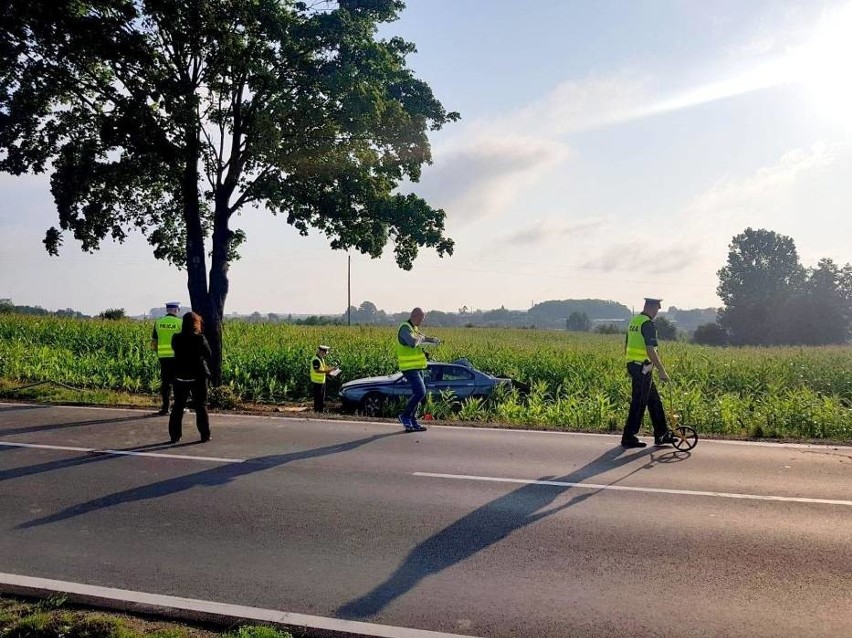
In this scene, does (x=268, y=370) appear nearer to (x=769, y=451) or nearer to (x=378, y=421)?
(x=378, y=421)

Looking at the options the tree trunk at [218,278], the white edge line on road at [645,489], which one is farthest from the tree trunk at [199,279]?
the white edge line on road at [645,489]

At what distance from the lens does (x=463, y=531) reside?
5.66 metres

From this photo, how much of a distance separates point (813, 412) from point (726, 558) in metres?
7.96

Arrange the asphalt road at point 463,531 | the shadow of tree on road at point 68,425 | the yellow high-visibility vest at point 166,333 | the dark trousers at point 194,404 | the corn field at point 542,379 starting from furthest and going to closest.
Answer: the corn field at point 542,379 < the yellow high-visibility vest at point 166,333 < the shadow of tree on road at point 68,425 < the dark trousers at point 194,404 < the asphalt road at point 463,531

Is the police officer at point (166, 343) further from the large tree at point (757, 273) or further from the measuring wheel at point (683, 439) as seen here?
the large tree at point (757, 273)

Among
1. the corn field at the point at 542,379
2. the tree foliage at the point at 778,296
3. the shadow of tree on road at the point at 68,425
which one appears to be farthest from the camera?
the tree foliage at the point at 778,296

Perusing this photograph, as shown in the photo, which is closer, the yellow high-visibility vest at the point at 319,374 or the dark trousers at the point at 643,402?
the dark trousers at the point at 643,402

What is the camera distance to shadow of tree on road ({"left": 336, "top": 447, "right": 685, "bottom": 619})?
4430 millimetres

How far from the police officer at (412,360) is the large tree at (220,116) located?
5644 millimetres

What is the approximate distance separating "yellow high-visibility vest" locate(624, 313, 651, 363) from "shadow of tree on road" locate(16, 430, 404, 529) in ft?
12.7

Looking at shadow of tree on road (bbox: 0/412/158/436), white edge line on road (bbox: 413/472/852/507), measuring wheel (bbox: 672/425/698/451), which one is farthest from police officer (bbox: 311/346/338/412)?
measuring wheel (bbox: 672/425/698/451)

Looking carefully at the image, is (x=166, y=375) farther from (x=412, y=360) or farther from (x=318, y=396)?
(x=412, y=360)

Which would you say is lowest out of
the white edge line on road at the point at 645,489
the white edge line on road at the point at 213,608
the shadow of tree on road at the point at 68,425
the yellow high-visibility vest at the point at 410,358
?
the white edge line on road at the point at 213,608

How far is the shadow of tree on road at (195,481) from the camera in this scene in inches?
246
